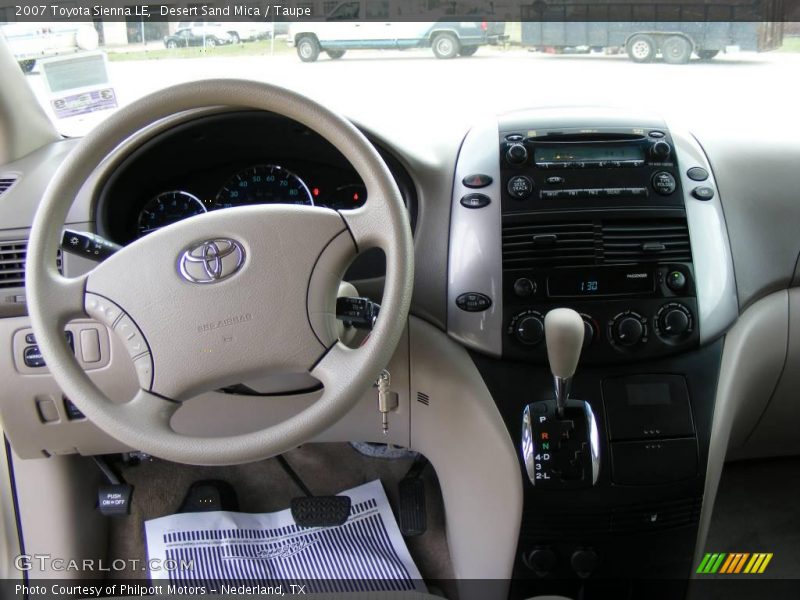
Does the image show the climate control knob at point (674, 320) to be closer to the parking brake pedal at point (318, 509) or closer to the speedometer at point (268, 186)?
the speedometer at point (268, 186)

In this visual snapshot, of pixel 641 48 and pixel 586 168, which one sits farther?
pixel 641 48

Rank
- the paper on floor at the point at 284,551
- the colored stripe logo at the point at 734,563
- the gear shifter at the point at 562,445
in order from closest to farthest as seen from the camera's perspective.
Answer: the gear shifter at the point at 562,445, the paper on floor at the point at 284,551, the colored stripe logo at the point at 734,563

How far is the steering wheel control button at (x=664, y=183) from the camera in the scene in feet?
4.69

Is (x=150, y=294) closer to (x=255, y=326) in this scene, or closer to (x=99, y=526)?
(x=255, y=326)

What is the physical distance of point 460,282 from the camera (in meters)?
1.40

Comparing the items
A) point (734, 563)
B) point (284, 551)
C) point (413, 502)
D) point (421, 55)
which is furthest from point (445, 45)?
point (734, 563)

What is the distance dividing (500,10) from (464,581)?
3.82 ft

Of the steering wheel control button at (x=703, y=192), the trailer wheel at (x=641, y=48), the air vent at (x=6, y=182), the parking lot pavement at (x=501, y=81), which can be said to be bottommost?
the steering wheel control button at (x=703, y=192)

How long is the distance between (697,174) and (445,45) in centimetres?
54

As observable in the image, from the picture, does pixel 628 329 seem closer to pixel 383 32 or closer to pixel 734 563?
pixel 383 32

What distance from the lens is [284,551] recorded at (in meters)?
1.81

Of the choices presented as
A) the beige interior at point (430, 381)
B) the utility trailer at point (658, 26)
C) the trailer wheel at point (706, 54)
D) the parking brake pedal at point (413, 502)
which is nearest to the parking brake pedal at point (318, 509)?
the parking brake pedal at point (413, 502)

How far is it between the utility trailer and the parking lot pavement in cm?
3

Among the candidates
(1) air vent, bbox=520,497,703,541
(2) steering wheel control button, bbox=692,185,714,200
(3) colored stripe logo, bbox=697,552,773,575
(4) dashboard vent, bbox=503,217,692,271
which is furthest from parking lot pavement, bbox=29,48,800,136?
(3) colored stripe logo, bbox=697,552,773,575
